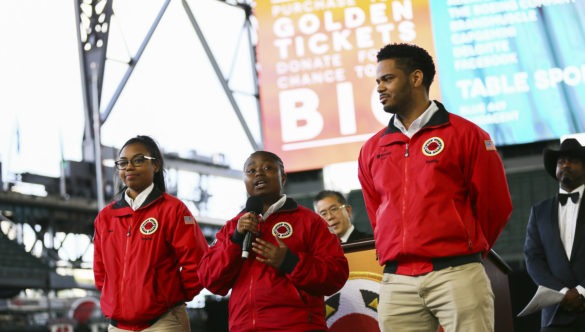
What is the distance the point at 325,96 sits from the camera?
39.0 ft

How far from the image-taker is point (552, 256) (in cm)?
520

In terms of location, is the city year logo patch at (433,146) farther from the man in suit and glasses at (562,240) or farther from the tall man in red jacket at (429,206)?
the man in suit and glasses at (562,240)

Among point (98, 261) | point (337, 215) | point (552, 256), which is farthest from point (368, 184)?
point (337, 215)

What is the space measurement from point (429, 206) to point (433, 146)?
0.87ft

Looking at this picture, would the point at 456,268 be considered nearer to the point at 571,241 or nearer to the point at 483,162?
the point at 483,162

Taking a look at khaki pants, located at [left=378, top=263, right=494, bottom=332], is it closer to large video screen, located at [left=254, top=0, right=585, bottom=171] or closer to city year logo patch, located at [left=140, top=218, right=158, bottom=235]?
city year logo patch, located at [left=140, top=218, right=158, bottom=235]

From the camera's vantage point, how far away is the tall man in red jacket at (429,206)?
3.53 metres

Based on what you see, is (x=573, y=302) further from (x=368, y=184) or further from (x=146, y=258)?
(x=146, y=258)

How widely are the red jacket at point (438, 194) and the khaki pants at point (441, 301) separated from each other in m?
0.06

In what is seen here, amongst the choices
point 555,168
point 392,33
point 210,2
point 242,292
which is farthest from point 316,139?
point 210,2

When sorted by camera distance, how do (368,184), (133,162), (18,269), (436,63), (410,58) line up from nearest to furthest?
(410,58) → (368,184) → (133,162) → (436,63) → (18,269)

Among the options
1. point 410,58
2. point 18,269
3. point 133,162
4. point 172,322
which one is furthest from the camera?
point 18,269

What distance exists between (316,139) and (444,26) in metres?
2.21

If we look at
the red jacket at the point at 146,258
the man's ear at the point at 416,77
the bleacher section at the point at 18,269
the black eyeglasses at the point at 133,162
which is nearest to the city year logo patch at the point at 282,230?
the red jacket at the point at 146,258
